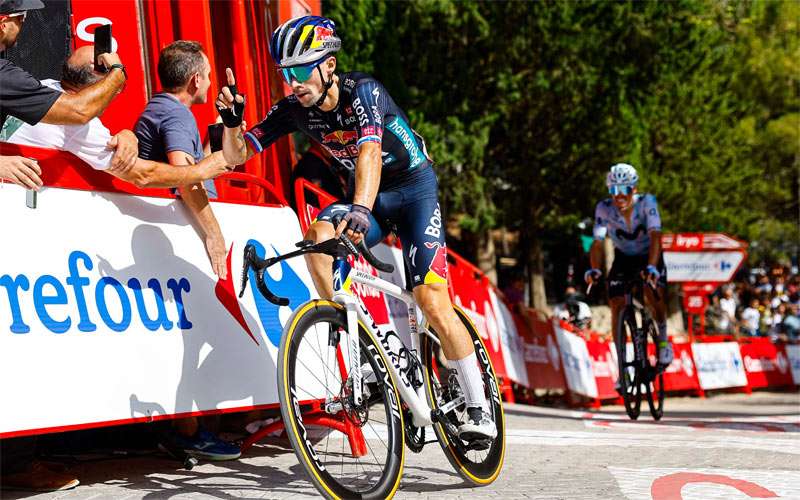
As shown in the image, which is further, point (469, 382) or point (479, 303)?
point (479, 303)

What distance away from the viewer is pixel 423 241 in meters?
5.13

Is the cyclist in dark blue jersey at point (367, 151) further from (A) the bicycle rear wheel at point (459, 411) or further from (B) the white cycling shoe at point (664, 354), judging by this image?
(B) the white cycling shoe at point (664, 354)

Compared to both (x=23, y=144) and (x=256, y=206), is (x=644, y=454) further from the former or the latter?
(x=23, y=144)

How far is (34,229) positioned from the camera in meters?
4.59

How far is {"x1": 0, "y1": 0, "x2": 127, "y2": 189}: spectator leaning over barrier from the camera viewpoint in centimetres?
441

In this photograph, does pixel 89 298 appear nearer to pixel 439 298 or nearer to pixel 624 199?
pixel 439 298

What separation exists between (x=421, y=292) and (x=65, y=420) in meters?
1.82

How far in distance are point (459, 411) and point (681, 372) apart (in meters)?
13.6

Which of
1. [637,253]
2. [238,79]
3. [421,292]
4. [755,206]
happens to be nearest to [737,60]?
[755,206]

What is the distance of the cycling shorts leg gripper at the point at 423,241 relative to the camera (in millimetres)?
5094

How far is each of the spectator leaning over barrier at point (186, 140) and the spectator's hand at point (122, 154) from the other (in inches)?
12.3

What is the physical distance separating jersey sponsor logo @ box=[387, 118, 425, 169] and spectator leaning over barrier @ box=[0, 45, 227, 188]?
93 cm

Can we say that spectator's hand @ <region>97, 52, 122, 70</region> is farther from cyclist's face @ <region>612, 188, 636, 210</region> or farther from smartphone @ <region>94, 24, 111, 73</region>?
cyclist's face @ <region>612, 188, 636, 210</region>

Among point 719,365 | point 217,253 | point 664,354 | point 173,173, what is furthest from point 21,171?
point 719,365
